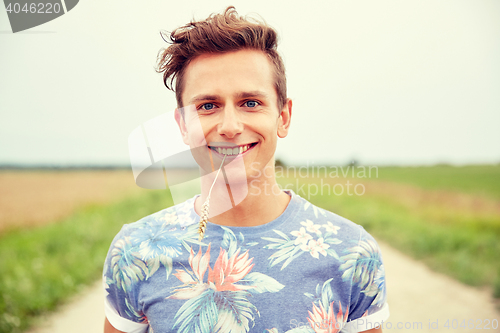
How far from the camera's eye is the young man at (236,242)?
5.05ft

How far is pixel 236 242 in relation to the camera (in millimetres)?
1650

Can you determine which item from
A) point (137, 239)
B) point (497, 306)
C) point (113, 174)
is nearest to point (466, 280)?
point (497, 306)

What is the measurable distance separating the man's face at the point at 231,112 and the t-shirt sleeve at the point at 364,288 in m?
0.69

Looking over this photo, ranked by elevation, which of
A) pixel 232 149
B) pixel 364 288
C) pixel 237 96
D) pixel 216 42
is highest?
pixel 216 42

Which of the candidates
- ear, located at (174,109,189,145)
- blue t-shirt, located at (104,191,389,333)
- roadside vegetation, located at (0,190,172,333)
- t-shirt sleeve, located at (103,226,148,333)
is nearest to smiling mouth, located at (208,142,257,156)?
ear, located at (174,109,189,145)

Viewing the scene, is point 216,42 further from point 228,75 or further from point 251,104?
point 251,104

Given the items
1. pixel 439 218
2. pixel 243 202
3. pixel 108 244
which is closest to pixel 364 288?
pixel 243 202

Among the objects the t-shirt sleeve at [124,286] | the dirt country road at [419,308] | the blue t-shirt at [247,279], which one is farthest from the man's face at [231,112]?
the dirt country road at [419,308]

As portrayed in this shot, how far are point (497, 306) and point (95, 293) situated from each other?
726cm

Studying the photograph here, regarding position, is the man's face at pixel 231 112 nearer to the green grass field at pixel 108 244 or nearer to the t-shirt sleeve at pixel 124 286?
the t-shirt sleeve at pixel 124 286

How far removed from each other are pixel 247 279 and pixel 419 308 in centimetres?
563

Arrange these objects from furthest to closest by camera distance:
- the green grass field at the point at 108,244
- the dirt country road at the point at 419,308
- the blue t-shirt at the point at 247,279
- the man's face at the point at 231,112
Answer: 1. the green grass field at the point at 108,244
2. the dirt country road at the point at 419,308
3. the man's face at the point at 231,112
4. the blue t-shirt at the point at 247,279

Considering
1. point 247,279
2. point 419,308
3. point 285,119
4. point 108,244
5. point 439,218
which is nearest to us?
point 247,279

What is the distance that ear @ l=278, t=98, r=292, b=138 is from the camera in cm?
193
